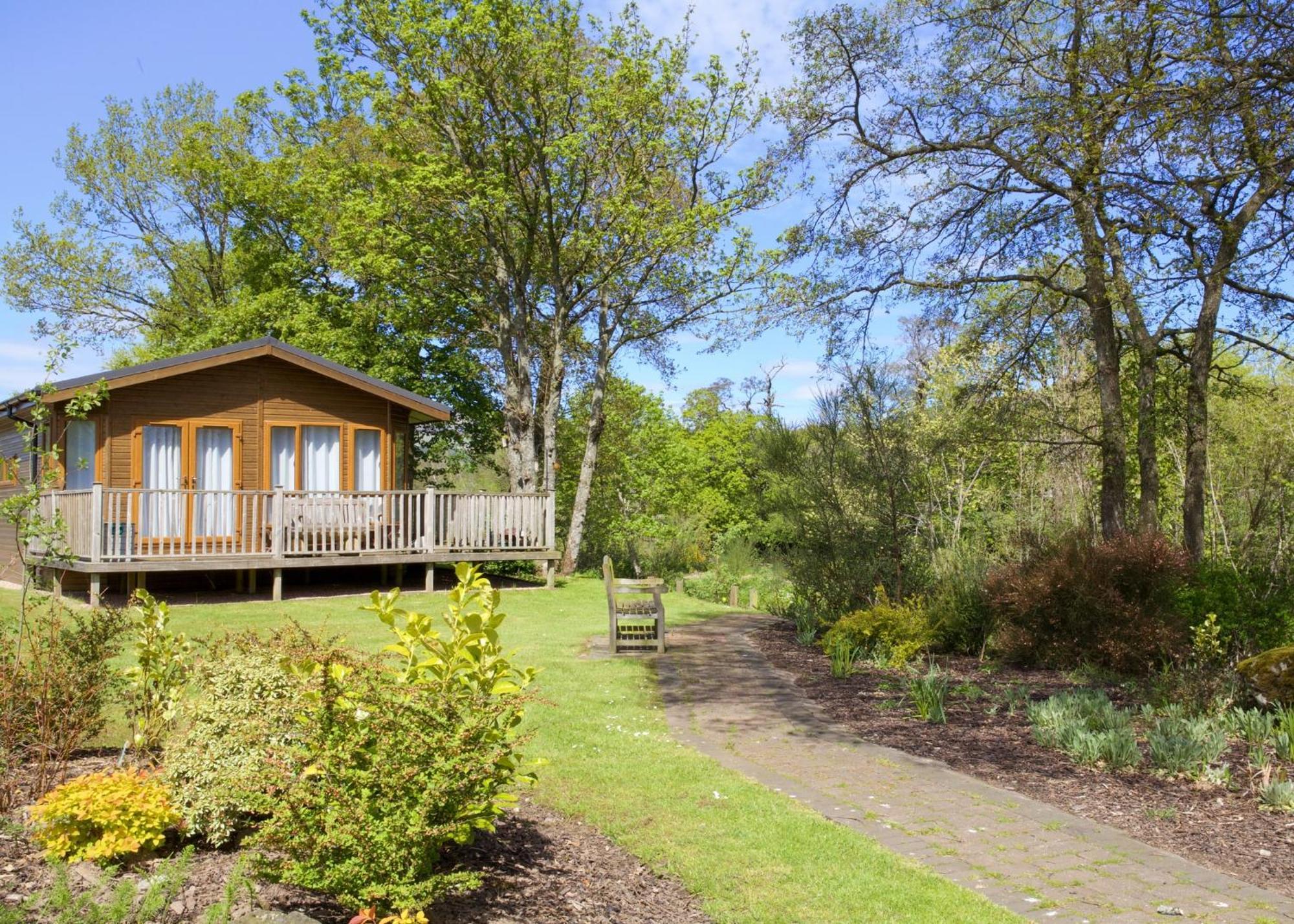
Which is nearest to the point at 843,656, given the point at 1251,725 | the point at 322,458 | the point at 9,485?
the point at 1251,725

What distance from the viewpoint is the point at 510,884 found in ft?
12.9

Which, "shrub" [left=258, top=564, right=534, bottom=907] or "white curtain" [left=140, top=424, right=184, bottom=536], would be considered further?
"white curtain" [left=140, top=424, right=184, bottom=536]

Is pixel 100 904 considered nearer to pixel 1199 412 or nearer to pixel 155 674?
pixel 155 674

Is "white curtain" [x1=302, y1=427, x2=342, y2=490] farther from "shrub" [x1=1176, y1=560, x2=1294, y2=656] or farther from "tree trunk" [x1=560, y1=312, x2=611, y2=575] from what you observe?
"shrub" [x1=1176, y1=560, x2=1294, y2=656]

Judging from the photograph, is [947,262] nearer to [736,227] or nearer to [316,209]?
[736,227]

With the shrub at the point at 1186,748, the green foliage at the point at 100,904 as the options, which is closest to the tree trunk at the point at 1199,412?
the shrub at the point at 1186,748

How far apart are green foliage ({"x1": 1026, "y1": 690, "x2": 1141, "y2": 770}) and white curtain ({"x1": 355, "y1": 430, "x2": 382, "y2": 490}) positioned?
1366 cm

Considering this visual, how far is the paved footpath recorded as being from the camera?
408cm

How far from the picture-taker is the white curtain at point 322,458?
57.7ft

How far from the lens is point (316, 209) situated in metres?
25.9

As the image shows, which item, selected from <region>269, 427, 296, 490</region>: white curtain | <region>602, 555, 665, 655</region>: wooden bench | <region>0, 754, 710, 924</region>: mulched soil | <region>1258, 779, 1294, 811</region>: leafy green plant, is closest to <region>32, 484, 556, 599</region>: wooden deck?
<region>269, 427, 296, 490</region>: white curtain

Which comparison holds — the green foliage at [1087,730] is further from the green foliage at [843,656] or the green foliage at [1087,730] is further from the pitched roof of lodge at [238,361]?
the pitched roof of lodge at [238,361]

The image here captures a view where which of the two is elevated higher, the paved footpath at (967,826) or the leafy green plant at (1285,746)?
the leafy green plant at (1285,746)

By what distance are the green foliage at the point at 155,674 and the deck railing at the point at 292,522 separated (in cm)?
997
